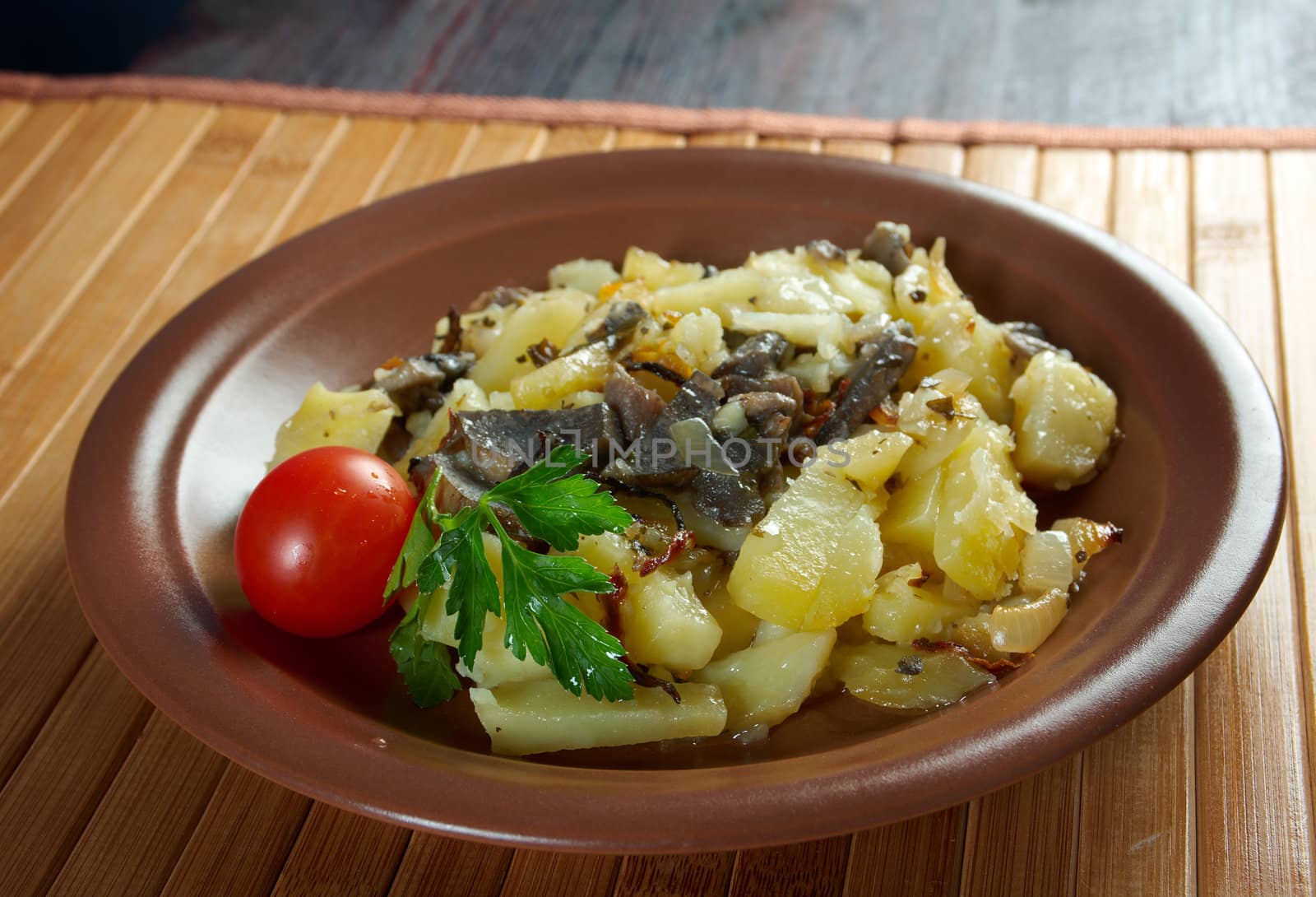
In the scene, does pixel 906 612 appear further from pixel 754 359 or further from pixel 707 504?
pixel 754 359

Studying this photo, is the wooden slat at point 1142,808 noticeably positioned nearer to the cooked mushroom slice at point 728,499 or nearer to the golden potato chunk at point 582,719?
the golden potato chunk at point 582,719

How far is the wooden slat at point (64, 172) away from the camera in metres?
4.12

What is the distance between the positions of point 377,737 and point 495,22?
4.99 metres

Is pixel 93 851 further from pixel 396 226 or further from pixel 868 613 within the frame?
pixel 396 226

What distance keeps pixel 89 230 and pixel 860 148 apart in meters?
2.81

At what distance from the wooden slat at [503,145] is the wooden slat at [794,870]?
2.87 metres

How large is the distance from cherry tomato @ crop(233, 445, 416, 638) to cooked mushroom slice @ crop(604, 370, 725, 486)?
515 mm

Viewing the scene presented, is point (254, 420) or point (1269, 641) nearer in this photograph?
point (1269, 641)

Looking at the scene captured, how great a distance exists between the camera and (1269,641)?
258 cm

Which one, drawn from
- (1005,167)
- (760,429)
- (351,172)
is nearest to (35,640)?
(760,429)

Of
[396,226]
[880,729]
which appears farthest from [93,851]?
[396,226]

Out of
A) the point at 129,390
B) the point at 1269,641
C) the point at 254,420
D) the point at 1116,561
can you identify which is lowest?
the point at 1269,641

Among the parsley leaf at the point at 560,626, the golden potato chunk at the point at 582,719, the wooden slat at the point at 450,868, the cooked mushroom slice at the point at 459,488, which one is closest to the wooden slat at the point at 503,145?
the cooked mushroom slice at the point at 459,488

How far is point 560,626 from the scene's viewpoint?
86.0 inches
